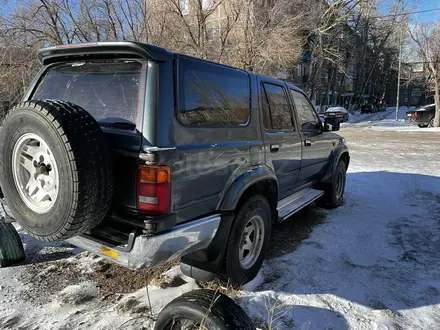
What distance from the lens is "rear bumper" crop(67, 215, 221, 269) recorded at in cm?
211

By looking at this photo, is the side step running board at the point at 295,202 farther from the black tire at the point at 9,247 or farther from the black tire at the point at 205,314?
the black tire at the point at 9,247

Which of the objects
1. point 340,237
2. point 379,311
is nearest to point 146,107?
point 379,311

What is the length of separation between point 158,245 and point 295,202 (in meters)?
2.49

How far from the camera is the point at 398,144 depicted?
43.8 feet

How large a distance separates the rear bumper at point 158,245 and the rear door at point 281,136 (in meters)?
1.15

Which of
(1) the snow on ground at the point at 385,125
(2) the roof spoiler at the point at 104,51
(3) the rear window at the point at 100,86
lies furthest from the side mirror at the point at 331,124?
(1) the snow on ground at the point at 385,125

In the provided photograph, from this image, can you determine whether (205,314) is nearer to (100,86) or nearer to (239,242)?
(239,242)

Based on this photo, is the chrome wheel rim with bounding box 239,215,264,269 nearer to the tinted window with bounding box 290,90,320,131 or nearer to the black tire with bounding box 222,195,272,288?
the black tire with bounding box 222,195,272,288

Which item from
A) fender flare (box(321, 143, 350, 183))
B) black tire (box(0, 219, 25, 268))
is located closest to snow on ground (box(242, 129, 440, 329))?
fender flare (box(321, 143, 350, 183))

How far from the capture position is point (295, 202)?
4.21m

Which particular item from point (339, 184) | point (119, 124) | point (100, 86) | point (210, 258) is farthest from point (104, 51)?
point (339, 184)

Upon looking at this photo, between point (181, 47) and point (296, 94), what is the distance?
13.7m

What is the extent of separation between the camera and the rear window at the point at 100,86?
92.7 inches

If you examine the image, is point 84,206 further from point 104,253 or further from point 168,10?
point 168,10
